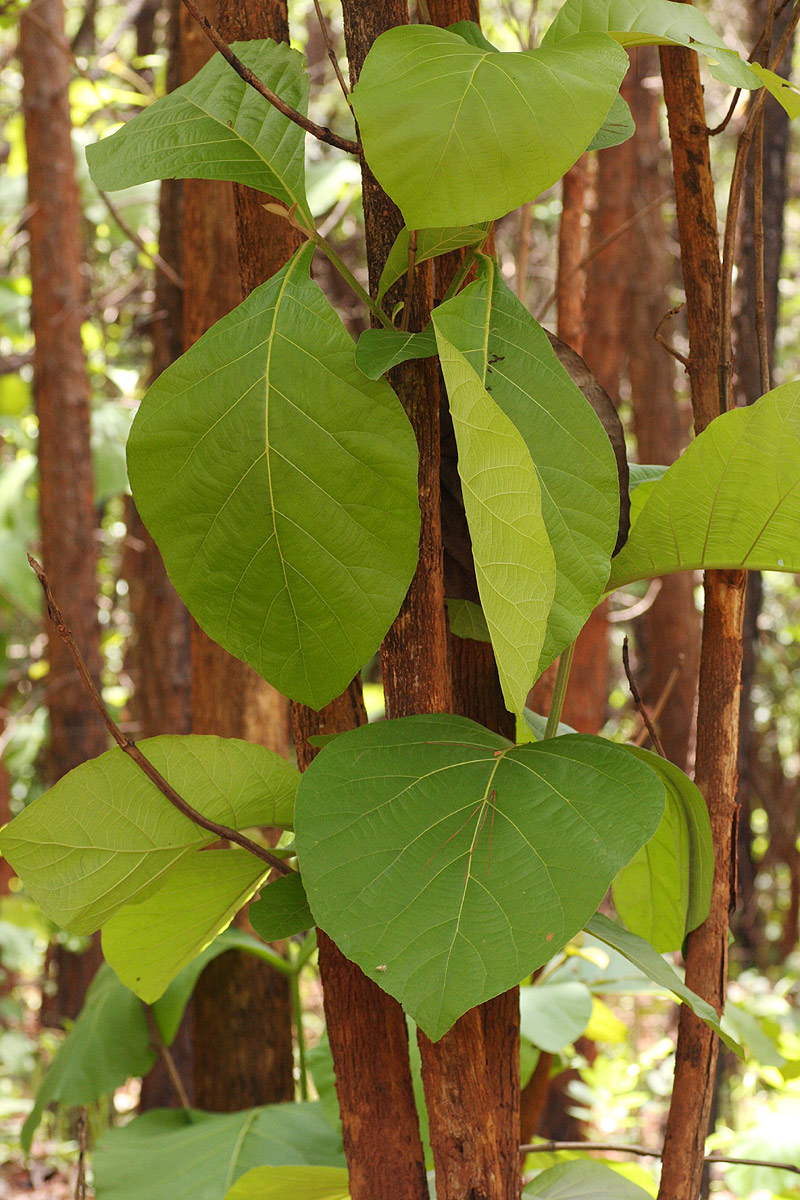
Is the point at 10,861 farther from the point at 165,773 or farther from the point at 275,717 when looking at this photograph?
the point at 275,717

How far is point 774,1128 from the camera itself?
4.54 feet

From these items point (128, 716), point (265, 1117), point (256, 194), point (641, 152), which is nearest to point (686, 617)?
point (641, 152)

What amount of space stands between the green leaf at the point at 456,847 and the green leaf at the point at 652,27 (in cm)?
29

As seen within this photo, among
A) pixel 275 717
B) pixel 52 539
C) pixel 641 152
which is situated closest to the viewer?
pixel 275 717

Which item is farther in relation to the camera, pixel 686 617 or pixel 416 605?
pixel 686 617

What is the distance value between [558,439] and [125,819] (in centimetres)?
27

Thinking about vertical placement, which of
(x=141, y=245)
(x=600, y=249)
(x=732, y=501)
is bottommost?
(x=732, y=501)

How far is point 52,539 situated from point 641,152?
78.6 inches

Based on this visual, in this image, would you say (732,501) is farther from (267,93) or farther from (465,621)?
(267,93)

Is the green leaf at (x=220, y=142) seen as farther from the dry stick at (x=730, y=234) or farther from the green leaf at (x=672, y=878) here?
the green leaf at (x=672, y=878)

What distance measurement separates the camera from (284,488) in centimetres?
43

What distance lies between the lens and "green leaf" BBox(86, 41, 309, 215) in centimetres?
46

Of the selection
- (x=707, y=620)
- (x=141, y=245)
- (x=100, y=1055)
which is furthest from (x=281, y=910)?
(x=141, y=245)

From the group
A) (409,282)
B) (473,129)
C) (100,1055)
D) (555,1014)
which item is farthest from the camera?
(100,1055)
